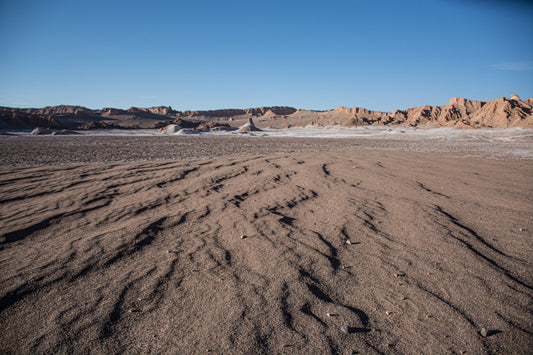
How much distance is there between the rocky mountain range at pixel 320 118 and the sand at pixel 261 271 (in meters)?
39.7

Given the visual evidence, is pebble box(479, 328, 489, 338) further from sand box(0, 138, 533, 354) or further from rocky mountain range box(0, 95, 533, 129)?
rocky mountain range box(0, 95, 533, 129)

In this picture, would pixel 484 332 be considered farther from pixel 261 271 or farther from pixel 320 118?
pixel 320 118

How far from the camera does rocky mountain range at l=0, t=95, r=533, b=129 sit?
3747 centimetres

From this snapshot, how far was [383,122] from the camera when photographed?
Answer: 6112 cm

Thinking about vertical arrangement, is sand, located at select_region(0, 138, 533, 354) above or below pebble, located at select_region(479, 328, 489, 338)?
above

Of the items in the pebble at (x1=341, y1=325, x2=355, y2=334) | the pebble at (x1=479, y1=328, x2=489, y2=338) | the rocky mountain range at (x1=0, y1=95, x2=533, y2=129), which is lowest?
the pebble at (x1=479, y1=328, x2=489, y2=338)

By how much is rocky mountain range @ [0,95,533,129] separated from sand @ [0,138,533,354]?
39.7 m

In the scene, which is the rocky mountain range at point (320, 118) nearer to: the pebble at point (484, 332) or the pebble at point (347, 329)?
the pebble at point (347, 329)

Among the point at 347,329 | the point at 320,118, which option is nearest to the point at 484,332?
the point at 347,329

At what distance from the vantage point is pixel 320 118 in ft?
253

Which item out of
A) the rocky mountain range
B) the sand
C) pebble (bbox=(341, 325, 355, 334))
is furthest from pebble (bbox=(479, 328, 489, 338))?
the rocky mountain range

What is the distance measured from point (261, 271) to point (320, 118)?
7838 cm

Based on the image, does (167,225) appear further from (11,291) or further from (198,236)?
(11,291)

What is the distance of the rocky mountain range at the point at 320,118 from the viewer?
123 ft
